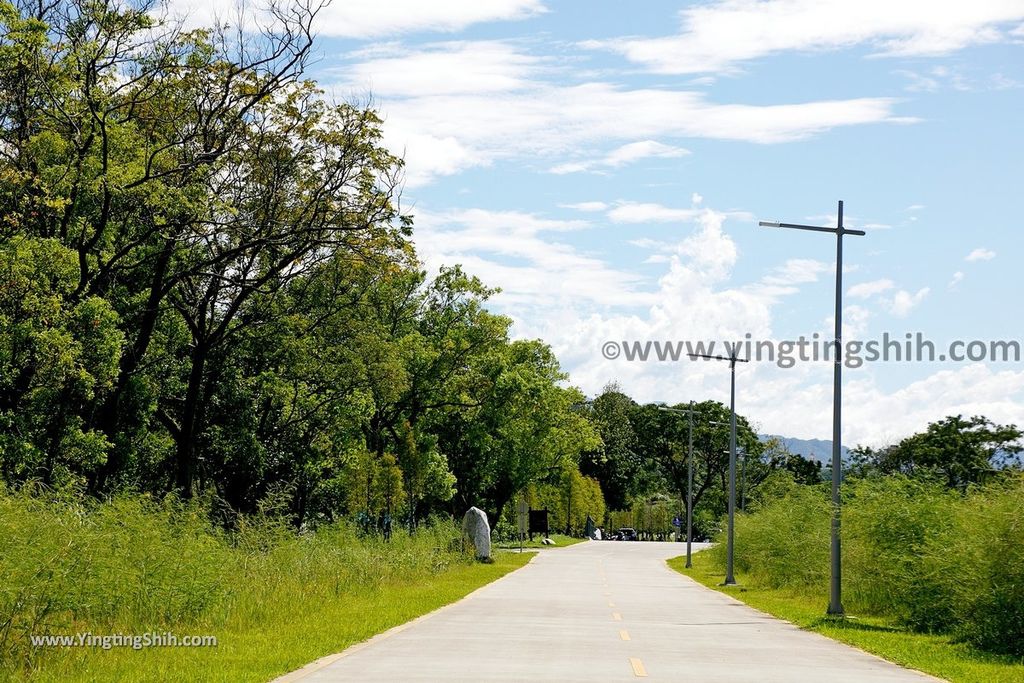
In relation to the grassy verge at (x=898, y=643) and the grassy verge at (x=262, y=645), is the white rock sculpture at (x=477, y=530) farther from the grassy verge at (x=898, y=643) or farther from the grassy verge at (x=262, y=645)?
the grassy verge at (x=262, y=645)

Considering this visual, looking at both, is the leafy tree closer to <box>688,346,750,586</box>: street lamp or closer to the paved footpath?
<box>688,346,750,586</box>: street lamp

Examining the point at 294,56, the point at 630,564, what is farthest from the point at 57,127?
the point at 630,564

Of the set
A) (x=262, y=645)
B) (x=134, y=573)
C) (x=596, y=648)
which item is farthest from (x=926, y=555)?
(x=134, y=573)

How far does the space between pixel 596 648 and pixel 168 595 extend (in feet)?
20.7

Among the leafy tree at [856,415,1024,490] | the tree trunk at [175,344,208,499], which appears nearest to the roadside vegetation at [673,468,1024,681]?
the tree trunk at [175,344,208,499]

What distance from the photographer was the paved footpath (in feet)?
47.9

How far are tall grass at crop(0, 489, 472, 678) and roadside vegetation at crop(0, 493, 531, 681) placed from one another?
24 mm

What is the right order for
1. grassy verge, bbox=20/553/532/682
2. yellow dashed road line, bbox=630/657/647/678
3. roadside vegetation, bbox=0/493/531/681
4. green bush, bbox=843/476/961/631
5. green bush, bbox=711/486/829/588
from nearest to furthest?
grassy verge, bbox=20/553/532/682
roadside vegetation, bbox=0/493/531/681
yellow dashed road line, bbox=630/657/647/678
green bush, bbox=843/476/961/631
green bush, bbox=711/486/829/588

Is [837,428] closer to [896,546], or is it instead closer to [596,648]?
[896,546]

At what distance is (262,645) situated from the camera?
16781 mm

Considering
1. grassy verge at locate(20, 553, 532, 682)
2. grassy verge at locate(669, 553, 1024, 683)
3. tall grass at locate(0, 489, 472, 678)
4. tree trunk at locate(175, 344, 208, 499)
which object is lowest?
grassy verge at locate(669, 553, 1024, 683)

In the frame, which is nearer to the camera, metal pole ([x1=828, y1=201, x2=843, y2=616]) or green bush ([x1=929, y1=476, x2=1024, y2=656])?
green bush ([x1=929, y1=476, x2=1024, y2=656])

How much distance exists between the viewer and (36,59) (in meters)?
29.1

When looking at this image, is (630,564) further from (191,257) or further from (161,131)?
(161,131)
